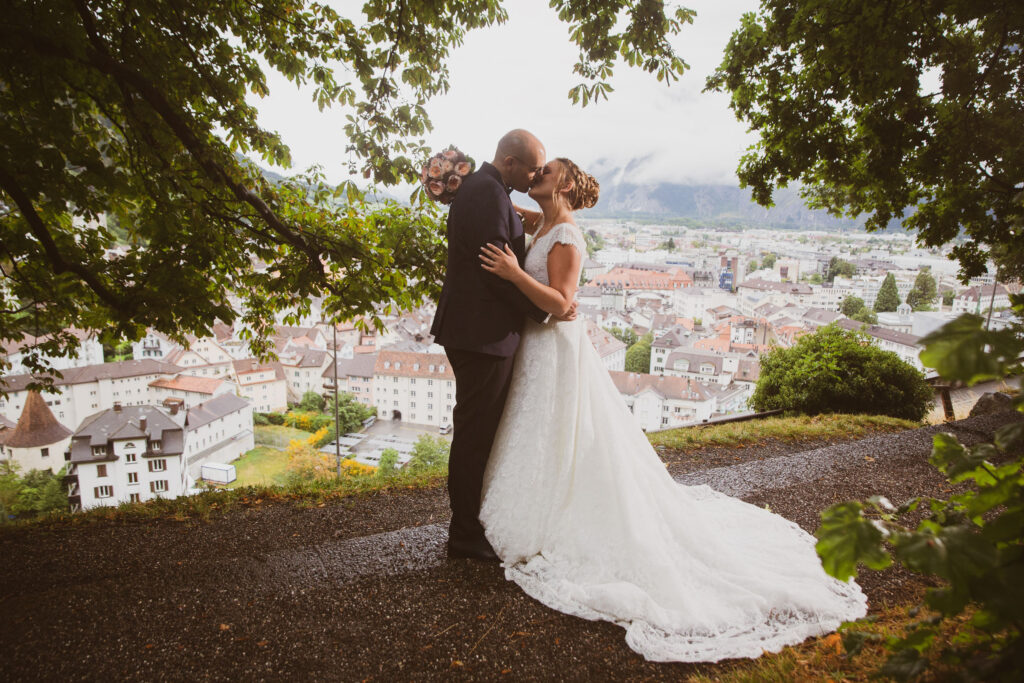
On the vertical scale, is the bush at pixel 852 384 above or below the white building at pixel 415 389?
above

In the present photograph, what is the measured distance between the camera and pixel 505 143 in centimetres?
255

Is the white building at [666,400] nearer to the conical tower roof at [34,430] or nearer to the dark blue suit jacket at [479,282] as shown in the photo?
the conical tower roof at [34,430]

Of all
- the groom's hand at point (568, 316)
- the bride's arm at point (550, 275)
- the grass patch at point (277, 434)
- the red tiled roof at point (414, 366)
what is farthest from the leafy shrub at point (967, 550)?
the red tiled roof at point (414, 366)

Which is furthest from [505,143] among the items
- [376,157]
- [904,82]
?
[904,82]

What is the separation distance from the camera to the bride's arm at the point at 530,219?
117 inches

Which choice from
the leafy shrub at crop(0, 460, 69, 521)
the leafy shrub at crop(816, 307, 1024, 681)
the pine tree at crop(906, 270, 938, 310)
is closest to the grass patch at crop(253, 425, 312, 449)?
the leafy shrub at crop(0, 460, 69, 521)

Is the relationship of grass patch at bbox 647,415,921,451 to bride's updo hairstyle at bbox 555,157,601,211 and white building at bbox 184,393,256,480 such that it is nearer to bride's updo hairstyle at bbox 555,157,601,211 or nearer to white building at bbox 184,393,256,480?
bride's updo hairstyle at bbox 555,157,601,211

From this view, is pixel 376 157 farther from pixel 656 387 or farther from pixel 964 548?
pixel 656 387

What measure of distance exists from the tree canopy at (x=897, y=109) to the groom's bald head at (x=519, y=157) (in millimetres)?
4070

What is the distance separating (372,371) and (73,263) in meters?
37.8

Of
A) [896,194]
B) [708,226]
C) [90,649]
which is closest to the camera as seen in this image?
[90,649]

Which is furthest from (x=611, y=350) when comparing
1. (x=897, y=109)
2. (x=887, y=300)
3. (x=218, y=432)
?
(x=897, y=109)

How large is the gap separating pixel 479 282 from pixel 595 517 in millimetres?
1308

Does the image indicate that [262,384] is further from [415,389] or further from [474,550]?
[474,550]
